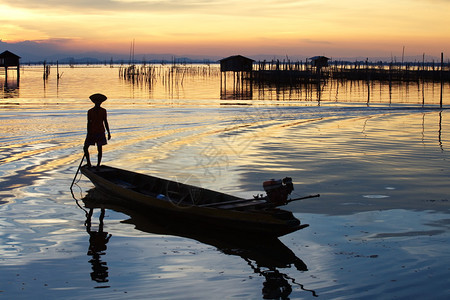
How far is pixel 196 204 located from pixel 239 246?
5.25ft

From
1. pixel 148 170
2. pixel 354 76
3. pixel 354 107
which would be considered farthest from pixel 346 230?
pixel 354 76

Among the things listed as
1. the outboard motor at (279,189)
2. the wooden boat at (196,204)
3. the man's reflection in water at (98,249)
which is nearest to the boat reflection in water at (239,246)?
the man's reflection in water at (98,249)

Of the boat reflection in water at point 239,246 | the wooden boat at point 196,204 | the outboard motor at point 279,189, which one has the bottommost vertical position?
the boat reflection in water at point 239,246

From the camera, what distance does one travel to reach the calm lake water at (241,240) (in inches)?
250

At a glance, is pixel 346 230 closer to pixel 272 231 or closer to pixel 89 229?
pixel 272 231

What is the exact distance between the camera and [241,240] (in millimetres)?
8094

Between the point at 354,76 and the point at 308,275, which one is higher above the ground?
the point at 354,76

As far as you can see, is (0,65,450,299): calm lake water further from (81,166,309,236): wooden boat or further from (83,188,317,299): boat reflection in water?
(81,166,309,236): wooden boat

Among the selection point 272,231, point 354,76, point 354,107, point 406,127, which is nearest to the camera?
point 272,231

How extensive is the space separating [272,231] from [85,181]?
19.5ft

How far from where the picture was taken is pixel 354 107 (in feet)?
104

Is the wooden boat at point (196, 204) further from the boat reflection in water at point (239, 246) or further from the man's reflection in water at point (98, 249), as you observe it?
the man's reflection in water at point (98, 249)

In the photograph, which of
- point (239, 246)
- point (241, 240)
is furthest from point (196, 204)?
point (239, 246)

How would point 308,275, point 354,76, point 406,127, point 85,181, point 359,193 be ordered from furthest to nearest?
point 354,76, point 406,127, point 85,181, point 359,193, point 308,275
